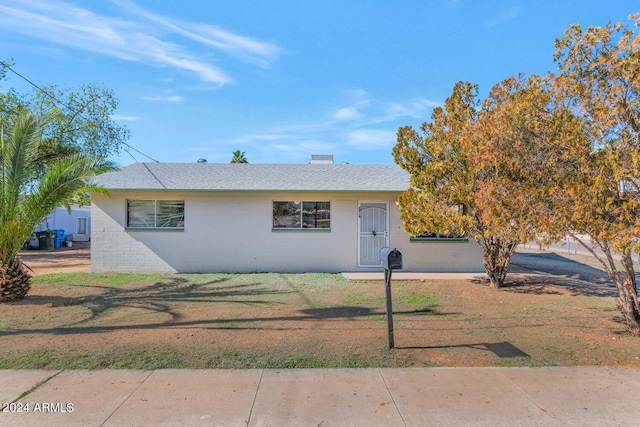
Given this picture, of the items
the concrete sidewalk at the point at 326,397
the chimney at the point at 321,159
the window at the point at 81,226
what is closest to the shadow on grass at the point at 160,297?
the concrete sidewalk at the point at 326,397

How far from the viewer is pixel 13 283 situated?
8352mm

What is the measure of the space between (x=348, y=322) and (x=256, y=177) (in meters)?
8.11

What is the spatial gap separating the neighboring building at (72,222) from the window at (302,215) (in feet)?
72.4

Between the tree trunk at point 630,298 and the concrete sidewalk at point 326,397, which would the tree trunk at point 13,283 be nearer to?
the concrete sidewalk at point 326,397

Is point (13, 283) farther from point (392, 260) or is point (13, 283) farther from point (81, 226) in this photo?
point (81, 226)

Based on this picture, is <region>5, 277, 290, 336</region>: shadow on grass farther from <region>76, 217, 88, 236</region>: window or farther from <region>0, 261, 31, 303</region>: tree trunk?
<region>76, 217, 88, 236</region>: window

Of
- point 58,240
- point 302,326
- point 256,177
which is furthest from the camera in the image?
point 58,240

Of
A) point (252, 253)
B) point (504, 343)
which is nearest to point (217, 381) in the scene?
point (504, 343)

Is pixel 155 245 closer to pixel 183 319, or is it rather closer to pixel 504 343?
pixel 183 319

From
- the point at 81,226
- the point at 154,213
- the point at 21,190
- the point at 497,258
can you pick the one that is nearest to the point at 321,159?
the point at 154,213

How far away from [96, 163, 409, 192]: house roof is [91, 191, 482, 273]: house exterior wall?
0.31m

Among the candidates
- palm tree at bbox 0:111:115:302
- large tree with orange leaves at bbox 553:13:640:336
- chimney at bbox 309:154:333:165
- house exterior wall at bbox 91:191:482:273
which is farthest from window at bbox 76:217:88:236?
large tree with orange leaves at bbox 553:13:640:336

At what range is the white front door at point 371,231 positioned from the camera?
13164 mm

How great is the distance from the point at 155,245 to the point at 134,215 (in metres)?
1.23
